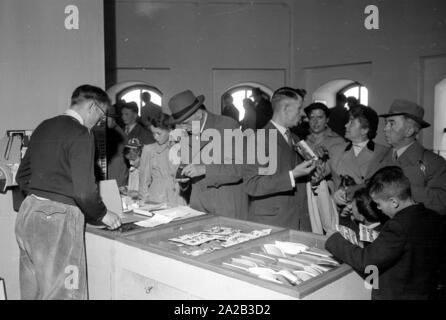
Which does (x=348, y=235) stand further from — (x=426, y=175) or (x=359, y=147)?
(x=359, y=147)

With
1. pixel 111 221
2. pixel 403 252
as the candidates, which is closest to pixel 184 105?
pixel 111 221

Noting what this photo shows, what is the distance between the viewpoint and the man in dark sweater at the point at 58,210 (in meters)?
2.42

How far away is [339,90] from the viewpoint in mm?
7129

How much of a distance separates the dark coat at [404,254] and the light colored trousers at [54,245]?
4.90ft

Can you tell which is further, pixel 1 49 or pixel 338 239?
pixel 1 49

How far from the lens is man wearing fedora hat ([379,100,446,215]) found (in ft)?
8.77

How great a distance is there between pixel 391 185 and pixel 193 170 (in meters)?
1.42

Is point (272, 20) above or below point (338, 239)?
above

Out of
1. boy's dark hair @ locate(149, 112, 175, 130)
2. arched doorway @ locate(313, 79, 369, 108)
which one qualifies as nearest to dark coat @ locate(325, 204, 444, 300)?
boy's dark hair @ locate(149, 112, 175, 130)

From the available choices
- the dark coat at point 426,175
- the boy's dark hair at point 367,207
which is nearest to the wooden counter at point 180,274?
the boy's dark hair at point 367,207

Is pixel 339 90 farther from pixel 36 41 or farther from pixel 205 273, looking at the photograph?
pixel 205 273

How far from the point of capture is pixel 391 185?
2.02 m

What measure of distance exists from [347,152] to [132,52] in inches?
180
